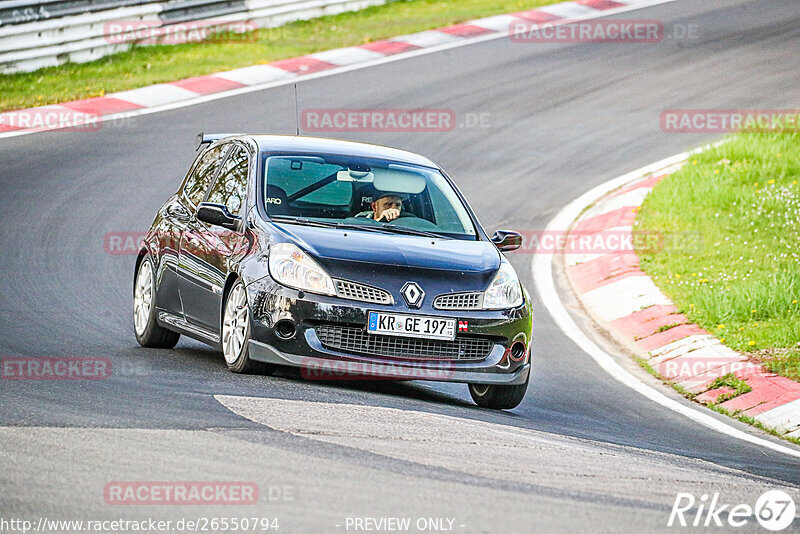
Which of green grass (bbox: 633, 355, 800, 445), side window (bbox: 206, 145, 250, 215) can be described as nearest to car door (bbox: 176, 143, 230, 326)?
side window (bbox: 206, 145, 250, 215)

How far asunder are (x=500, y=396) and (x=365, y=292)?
137 cm

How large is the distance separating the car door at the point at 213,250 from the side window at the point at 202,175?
149 millimetres

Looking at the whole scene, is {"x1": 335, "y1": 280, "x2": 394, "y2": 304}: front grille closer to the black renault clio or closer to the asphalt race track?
the black renault clio

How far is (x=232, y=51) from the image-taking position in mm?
22016

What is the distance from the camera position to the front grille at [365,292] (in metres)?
7.99

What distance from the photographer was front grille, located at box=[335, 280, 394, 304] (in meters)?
7.99

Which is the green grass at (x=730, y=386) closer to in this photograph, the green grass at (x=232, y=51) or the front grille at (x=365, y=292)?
the front grille at (x=365, y=292)

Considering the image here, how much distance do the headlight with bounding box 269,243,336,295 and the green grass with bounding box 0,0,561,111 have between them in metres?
11.1

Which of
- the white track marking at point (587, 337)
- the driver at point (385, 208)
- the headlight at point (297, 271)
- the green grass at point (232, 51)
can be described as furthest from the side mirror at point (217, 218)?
the green grass at point (232, 51)

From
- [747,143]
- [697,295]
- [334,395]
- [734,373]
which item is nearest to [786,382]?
[734,373]

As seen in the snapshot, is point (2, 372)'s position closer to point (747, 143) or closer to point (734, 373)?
point (734, 373)

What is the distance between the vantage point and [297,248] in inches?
321

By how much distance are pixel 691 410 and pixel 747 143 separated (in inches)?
342

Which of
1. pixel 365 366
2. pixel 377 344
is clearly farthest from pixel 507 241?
pixel 365 366
